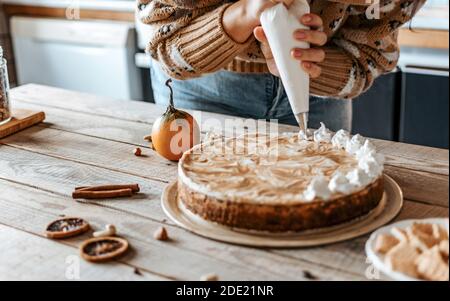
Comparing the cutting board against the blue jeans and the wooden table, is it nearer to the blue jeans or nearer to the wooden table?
the wooden table

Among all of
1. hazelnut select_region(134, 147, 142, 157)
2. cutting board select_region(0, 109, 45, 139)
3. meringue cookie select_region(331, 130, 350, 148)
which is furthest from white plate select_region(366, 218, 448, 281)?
cutting board select_region(0, 109, 45, 139)

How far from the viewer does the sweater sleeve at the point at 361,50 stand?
4.27 ft

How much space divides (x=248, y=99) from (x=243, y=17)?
1.26ft

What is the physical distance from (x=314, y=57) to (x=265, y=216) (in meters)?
0.38

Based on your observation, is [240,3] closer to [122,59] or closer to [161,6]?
[161,6]

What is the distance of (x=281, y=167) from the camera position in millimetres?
1031

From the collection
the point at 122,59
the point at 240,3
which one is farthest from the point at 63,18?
the point at 240,3

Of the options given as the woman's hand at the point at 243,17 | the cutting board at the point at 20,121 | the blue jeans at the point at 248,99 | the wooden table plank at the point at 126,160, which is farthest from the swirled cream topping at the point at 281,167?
the cutting board at the point at 20,121

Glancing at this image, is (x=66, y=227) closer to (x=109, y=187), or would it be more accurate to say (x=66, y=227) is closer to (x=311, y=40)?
(x=109, y=187)

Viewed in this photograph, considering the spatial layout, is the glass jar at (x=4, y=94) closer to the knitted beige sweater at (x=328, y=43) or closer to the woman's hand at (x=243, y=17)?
the knitted beige sweater at (x=328, y=43)

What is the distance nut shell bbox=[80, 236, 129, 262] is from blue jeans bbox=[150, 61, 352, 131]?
0.73 meters

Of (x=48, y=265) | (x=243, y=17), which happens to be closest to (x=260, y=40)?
(x=243, y=17)

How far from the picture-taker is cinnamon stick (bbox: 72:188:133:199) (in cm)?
109

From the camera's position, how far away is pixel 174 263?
2.87 feet
